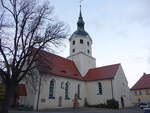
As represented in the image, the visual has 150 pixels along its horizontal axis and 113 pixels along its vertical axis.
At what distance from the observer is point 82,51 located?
39719 millimetres

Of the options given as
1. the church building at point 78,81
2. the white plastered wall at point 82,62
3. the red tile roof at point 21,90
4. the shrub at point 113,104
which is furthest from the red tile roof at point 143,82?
the red tile roof at point 21,90

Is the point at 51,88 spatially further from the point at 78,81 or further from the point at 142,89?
the point at 142,89

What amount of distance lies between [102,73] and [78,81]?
18.6 feet

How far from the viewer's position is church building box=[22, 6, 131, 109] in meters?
26.7

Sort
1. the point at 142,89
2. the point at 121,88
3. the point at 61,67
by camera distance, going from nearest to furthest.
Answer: the point at 61,67, the point at 121,88, the point at 142,89

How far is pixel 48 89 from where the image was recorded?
2786cm

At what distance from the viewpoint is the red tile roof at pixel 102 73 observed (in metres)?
33.6

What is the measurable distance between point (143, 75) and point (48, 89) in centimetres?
3566

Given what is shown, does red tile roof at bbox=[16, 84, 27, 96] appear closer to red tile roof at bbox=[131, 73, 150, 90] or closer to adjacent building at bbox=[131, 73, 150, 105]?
adjacent building at bbox=[131, 73, 150, 105]

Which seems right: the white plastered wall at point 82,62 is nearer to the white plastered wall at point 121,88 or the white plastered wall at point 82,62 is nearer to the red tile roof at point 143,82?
the white plastered wall at point 121,88

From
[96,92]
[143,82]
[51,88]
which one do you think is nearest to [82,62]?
[96,92]

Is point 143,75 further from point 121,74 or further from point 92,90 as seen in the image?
point 92,90

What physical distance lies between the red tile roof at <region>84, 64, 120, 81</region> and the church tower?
1.58 meters

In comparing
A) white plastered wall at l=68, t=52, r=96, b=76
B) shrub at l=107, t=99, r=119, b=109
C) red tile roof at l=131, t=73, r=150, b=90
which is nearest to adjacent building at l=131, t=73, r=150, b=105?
red tile roof at l=131, t=73, r=150, b=90
